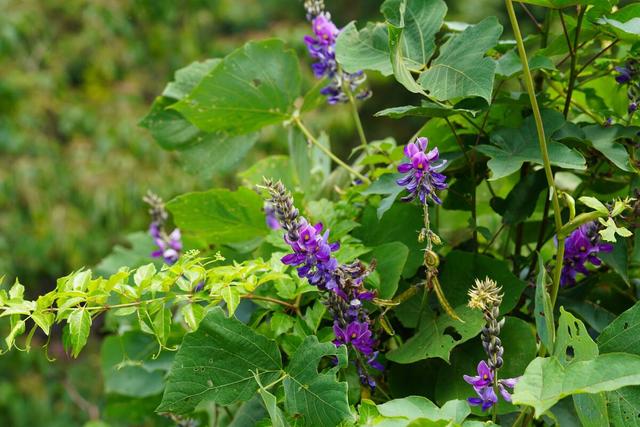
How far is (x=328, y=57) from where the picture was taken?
3.08 feet

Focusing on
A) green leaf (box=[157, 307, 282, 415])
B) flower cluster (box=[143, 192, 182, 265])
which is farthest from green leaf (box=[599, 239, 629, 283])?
flower cluster (box=[143, 192, 182, 265])

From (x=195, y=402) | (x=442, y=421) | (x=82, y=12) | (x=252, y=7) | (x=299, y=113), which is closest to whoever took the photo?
(x=442, y=421)

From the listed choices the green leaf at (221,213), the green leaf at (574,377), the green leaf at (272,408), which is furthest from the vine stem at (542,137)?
the green leaf at (221,213)

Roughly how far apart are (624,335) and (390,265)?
23 centimetres

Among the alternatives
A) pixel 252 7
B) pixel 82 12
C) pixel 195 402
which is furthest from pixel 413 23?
pixel 252 7

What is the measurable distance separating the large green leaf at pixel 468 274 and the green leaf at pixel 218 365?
217mm

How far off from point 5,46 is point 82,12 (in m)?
1.21

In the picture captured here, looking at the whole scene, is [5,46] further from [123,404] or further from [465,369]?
[465,369]

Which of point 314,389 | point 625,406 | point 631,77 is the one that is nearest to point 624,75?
point 631,77

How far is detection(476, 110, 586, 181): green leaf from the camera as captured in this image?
0.71m

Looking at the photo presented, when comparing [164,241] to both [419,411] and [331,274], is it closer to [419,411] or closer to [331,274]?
[331,274]

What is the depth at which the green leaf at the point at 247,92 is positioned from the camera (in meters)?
0.96

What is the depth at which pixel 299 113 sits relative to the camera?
3.44 feet

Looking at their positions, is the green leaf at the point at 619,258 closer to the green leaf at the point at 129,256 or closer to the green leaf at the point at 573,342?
the green leaf at the point at 573,342
